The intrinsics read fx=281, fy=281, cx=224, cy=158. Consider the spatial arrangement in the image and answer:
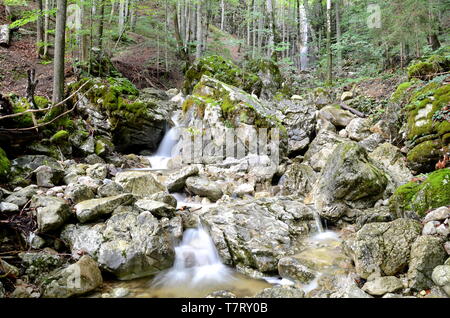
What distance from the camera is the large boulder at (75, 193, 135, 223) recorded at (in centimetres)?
494

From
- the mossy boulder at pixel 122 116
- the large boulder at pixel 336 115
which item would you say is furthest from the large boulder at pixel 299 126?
the mossy boulder at pixel 122 116

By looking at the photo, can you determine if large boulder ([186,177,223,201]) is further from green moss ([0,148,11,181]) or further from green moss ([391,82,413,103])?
green moss ([391,82,413,103])

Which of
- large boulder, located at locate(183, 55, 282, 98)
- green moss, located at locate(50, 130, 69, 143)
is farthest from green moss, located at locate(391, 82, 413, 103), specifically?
green moss, located at locate(50, 130, 69, 143)

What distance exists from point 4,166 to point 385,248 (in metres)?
7.33

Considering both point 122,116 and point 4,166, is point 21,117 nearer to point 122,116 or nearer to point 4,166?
point 4,166

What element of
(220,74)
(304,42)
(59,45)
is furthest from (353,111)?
(304,42)

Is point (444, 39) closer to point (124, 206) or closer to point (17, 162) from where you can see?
point (124, 206)

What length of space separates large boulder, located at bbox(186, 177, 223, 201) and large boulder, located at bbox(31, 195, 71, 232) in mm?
3075

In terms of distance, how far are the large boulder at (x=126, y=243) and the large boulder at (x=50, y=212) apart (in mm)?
207

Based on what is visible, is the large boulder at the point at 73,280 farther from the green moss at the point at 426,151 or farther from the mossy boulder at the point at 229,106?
the green moss at the point at 426,151

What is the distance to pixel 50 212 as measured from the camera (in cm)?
472
